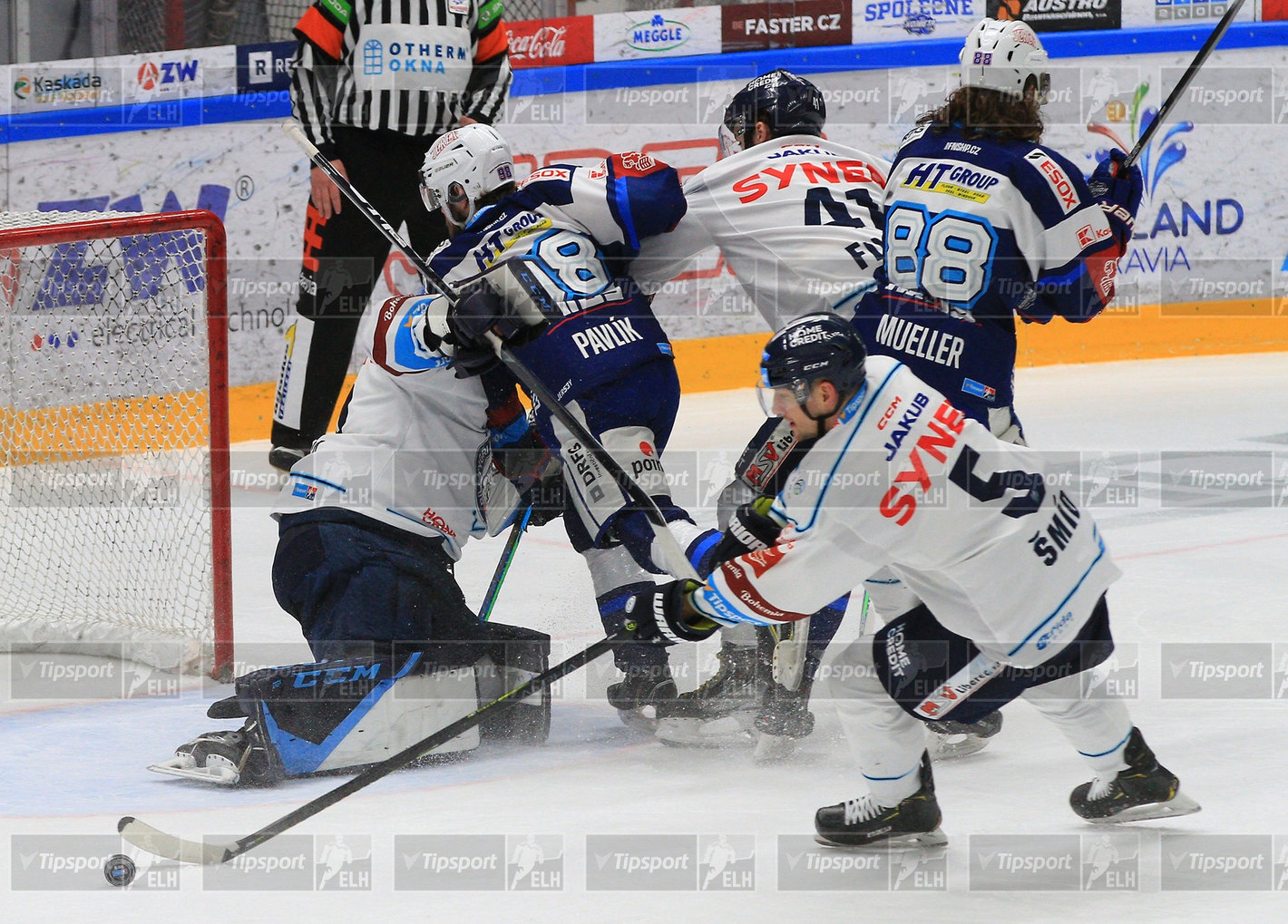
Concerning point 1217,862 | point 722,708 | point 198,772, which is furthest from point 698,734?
point 1217,862

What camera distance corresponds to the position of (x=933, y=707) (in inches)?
99.0

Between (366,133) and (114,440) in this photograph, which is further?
(366,133)

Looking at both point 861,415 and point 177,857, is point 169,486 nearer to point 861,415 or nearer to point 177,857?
point 177,857

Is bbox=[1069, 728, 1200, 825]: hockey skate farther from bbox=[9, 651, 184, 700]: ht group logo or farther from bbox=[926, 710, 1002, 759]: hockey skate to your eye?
bbox=[9, 651, 184, 700]: ht group logo

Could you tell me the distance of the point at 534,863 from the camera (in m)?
2.60

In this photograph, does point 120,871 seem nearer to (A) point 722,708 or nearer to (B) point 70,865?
(B) point 70,865

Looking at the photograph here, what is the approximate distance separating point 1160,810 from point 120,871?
1.75 m

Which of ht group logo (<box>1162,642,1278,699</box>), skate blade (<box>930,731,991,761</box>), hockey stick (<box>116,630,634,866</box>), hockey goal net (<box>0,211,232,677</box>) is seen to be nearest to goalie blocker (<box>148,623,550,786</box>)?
hockey stick (<box>116,630,634,866</box>)

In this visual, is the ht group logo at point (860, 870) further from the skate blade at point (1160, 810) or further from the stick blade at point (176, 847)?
the stick blade at point (176, 847)

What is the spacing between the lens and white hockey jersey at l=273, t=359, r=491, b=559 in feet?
11.1

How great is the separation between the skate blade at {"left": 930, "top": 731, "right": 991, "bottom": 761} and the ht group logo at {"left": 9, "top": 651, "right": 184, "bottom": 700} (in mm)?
1804

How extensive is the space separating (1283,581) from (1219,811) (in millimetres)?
1804

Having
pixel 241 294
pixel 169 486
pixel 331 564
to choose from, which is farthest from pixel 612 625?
pixel 241 294

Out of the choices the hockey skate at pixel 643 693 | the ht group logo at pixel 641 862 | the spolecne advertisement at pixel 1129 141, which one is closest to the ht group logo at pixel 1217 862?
the ht group logo at pixel 641 862
